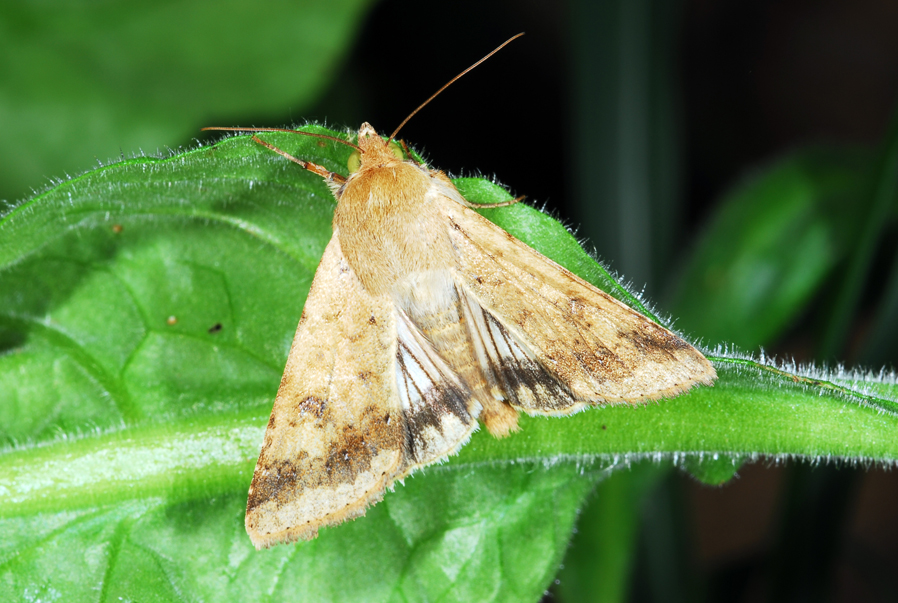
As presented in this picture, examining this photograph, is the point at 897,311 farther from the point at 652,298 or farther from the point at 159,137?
the point at 159,137

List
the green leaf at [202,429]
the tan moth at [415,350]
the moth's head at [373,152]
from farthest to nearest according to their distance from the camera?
the moth's head at [373,152] < the green leaf at [202,429] < the tan moth at [415,350]

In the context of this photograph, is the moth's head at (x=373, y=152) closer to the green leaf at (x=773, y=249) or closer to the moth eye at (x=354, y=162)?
the moth eye at (x=354, y=162)

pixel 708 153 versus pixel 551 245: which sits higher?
pixel 708 153

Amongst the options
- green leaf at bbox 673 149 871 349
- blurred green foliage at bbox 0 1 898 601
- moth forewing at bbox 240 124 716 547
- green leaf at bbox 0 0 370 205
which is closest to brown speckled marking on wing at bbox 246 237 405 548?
moth forewing at bbox 240 124 716 547

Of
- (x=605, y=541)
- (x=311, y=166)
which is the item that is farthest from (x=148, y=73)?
(x=605, y=541)

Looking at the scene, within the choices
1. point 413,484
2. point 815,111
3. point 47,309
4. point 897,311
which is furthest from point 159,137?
point 815,111

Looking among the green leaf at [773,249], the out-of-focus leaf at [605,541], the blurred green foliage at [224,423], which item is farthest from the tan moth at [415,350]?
the green leaf at [773,249]

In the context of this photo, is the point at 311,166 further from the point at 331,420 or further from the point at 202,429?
the point at 202,429

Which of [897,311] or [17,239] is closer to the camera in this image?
[17,239]
